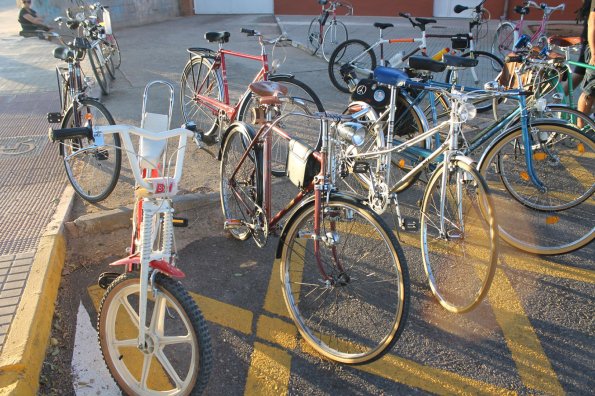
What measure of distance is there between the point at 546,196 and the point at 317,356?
2.61m

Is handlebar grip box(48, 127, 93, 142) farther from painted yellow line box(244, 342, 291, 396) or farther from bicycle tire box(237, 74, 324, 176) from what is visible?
bicycle tire box(237, 74, 324, 176)

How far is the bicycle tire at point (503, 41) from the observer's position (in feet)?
35.1

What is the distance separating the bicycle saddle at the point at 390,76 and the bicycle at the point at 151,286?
6.49 feet

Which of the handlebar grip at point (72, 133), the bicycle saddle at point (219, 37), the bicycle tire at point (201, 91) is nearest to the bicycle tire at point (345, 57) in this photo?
the bicycle tire at point (201, 91)

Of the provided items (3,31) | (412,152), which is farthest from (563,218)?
(3,31)

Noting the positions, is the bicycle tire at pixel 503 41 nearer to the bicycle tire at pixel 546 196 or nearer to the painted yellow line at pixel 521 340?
the bicycle tire at pixel 546 196

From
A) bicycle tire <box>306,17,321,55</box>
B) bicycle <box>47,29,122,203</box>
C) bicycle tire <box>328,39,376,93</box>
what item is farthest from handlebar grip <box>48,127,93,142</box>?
bicycle tire <box>306,17,321,55</box>

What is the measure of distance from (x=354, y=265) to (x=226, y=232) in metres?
1.18

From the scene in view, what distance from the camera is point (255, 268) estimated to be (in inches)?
151

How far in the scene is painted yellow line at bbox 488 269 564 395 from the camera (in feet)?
9.27

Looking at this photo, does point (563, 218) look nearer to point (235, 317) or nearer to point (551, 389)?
point (551, 389)

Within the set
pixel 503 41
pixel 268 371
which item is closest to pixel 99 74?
pixel 268 371

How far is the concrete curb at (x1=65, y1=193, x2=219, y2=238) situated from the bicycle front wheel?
1.45 meters

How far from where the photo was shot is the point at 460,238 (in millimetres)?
3357
